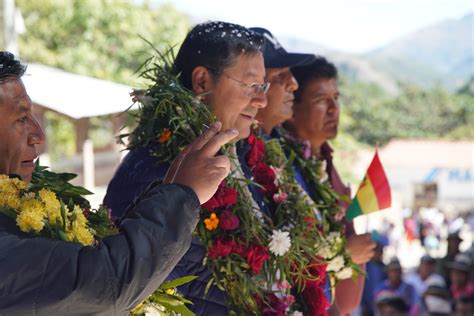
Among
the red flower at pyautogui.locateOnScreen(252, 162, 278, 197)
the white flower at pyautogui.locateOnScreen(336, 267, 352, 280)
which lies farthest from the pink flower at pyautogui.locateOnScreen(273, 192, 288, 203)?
the white flower at pyautogui.locateOnScreen(336, 267, 352, 280)

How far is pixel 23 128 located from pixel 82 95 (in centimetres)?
439

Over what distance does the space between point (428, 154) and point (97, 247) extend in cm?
4009

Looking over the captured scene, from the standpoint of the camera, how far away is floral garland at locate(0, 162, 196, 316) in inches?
63.5

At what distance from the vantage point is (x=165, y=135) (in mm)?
2600

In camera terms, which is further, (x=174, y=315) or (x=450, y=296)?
(x=450, y=296)

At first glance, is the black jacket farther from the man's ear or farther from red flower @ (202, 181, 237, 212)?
the man's ear

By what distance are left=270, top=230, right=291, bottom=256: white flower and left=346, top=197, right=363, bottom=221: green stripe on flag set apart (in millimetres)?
1046

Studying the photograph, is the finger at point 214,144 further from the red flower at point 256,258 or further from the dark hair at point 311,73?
the dark hair at point 311,73

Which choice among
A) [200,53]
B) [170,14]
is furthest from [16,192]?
[170,14]

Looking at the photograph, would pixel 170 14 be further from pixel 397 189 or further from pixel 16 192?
pixel 397 189

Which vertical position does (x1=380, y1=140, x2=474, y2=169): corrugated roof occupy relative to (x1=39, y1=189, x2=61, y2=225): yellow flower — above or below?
above

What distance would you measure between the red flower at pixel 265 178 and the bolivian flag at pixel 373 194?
80 centimetres

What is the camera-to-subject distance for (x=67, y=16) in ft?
53.1

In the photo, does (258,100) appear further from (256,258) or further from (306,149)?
(306,149)
